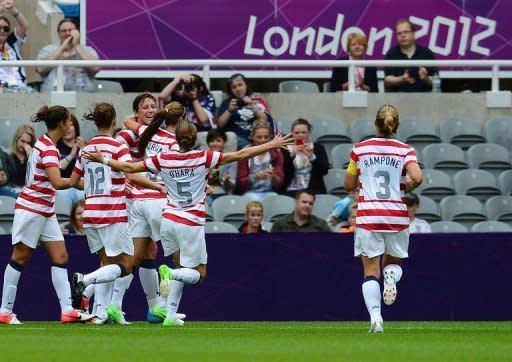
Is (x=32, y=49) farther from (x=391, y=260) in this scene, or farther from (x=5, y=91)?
(x=391, y=260)

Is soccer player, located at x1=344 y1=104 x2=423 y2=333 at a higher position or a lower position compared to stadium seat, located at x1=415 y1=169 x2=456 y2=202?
lower

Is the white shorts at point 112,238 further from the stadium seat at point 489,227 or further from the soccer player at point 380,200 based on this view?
the stadium seat at point 489,227

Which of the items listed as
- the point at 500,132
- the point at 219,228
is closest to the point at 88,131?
the point at 219,228

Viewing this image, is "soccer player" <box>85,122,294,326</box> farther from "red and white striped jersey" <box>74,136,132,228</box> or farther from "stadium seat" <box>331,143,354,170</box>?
"stadium seat" <box>331,143,354,170</box>

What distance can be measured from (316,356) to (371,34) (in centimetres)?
1039

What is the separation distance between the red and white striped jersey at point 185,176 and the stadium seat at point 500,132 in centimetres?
644

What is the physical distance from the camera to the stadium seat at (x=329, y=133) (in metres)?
18.7


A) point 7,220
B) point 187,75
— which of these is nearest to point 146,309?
point 7,220

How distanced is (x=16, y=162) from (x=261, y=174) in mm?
2608

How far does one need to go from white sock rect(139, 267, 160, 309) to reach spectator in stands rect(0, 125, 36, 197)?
277 cm

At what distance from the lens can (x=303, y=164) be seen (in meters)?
17.6

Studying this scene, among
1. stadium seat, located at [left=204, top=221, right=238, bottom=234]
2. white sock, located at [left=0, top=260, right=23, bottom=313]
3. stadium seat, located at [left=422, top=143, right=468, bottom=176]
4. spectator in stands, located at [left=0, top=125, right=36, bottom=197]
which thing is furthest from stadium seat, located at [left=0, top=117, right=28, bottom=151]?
stadium seat, located at [left=422, top=143, right=468, bottom=176]

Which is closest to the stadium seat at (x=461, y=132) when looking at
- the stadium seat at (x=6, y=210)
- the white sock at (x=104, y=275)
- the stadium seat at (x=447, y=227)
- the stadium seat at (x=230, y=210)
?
the stadium seat at (x=447, y=227)

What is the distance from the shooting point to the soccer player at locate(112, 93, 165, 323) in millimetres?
14461
